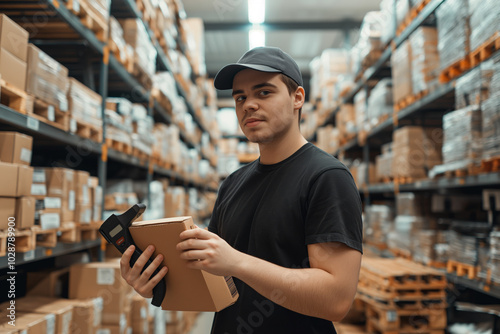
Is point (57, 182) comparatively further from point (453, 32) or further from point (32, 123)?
point (453, 32)

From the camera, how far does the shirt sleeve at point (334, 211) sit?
4.43 feet

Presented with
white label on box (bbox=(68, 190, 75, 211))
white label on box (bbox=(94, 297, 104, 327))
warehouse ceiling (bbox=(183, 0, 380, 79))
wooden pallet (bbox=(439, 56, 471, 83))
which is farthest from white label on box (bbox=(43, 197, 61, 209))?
warehouse ceiling (bbox=(183, 0, 380, 79))

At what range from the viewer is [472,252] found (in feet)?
11.9

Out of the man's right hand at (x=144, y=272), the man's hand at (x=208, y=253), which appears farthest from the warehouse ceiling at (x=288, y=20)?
the man's hand at (x=208, y=253)

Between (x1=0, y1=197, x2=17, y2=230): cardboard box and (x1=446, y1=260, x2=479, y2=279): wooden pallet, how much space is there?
11.7 feet

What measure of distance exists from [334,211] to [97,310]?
95.5 inches

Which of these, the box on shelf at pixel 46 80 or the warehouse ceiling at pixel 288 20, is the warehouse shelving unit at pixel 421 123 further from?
the box on shelf at pixel 46 80

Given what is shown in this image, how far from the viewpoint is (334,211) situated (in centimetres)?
137

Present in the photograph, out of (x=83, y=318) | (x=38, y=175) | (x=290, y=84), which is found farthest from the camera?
(x=83, y=318)

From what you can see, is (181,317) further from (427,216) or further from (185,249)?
(185,249)

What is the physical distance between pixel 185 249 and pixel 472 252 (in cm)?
322

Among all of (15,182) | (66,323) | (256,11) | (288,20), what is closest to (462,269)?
(66,323)

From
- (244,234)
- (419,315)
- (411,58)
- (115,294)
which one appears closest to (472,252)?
(419,315)

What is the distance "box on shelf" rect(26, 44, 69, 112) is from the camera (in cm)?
251
